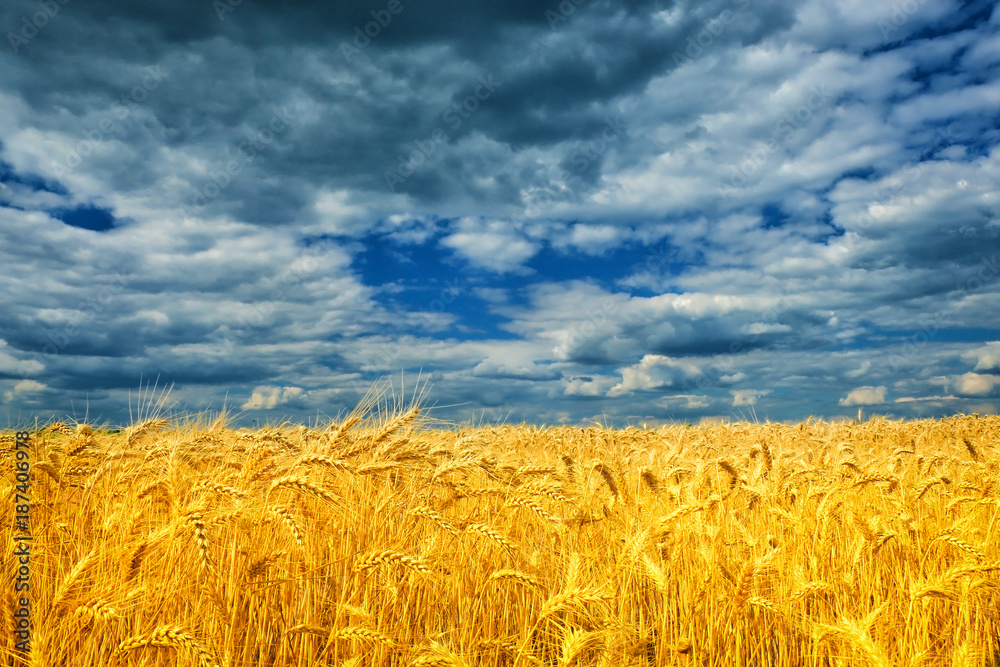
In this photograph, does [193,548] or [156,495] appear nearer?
[193,548]

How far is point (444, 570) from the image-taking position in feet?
13.3

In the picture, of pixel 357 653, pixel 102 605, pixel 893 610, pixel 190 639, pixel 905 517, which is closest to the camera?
pixel 190 639

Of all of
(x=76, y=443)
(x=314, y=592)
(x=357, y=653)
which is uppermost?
(x=76, y=443)

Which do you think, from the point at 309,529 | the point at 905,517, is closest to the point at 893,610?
the point at 905,517

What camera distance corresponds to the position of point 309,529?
443cm

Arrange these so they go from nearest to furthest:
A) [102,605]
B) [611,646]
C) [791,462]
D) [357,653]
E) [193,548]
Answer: [102,605], [611,646], [357,653], [193,548], [791,462]

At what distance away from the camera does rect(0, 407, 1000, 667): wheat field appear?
9.87 ft

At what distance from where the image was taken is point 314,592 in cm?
370

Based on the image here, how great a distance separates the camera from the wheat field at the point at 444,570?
9.87 ft

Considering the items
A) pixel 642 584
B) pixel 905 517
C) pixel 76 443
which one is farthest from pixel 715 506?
pixel 76 443

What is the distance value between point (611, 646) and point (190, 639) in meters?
1.98

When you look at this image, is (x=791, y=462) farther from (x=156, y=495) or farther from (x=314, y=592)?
(x=156, y=495)

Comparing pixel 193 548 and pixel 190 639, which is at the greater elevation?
pixel 193 548

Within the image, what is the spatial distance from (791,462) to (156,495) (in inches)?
281
